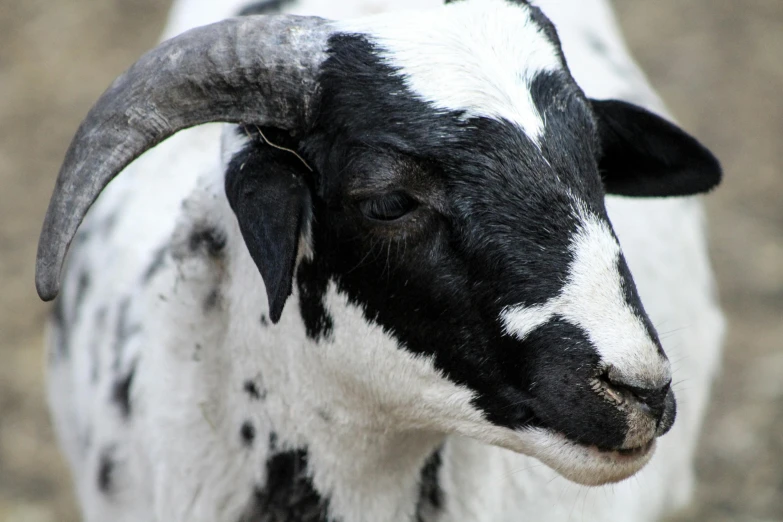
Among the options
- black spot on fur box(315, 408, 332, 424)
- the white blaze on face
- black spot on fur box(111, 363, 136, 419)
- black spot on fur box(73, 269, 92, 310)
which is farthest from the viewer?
black spot on fur box(73, 269, 92, 310)

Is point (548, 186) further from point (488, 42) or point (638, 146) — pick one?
point (638, 146)

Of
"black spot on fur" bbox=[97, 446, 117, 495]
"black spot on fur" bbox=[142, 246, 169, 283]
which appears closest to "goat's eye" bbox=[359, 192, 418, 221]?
"black spot on fur" bbox=[142, 246, 169, 283]

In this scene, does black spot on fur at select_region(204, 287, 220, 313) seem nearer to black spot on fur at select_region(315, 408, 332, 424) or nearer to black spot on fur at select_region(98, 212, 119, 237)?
black spot on fur at select_region(315, 408, 332, 424)

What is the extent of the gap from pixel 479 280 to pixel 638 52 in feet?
22.5

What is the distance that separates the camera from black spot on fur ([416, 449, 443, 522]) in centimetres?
314

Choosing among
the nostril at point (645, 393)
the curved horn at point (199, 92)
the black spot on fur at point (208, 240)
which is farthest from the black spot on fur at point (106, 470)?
the nostril at point (645, 393)

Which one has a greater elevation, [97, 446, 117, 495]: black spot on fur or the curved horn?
the curved horn

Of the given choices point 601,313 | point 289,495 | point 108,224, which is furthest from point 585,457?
point 108,224

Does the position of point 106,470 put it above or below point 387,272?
below

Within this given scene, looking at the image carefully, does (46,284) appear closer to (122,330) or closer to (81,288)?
(122,330)

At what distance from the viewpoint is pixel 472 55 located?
2699 millimetres

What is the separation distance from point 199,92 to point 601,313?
48.0 inches

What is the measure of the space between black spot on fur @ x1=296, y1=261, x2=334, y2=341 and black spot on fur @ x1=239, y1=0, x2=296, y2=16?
209 cm

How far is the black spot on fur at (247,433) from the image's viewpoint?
10.2 feet
